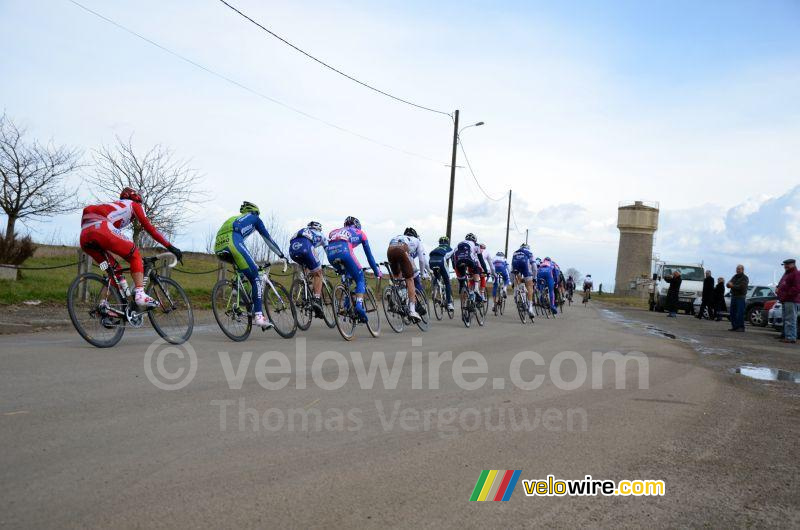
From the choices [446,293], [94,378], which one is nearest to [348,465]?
[94,378]

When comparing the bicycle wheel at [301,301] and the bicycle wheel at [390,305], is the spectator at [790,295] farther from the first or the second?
the bicycle wheel at [301,301]

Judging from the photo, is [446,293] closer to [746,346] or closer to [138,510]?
[746,346]

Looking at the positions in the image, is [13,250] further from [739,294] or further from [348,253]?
[739,294]

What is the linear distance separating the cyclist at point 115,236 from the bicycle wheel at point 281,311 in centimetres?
201

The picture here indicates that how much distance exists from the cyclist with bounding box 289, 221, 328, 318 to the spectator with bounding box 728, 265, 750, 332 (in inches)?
549

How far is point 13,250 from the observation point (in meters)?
20.1

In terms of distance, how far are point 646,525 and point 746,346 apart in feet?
42.5

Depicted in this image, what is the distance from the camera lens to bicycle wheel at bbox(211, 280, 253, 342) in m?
9.70

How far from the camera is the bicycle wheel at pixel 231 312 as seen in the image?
9695mm

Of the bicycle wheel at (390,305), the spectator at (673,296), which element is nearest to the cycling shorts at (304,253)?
the bicycle wheel at (390,305)

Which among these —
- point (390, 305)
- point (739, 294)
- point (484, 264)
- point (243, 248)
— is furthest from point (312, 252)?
point (739, 294)

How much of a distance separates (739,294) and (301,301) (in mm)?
14286

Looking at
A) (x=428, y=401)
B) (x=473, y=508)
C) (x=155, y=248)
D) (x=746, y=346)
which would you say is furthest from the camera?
(x=155, y=248)

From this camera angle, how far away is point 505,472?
13.5 ft
